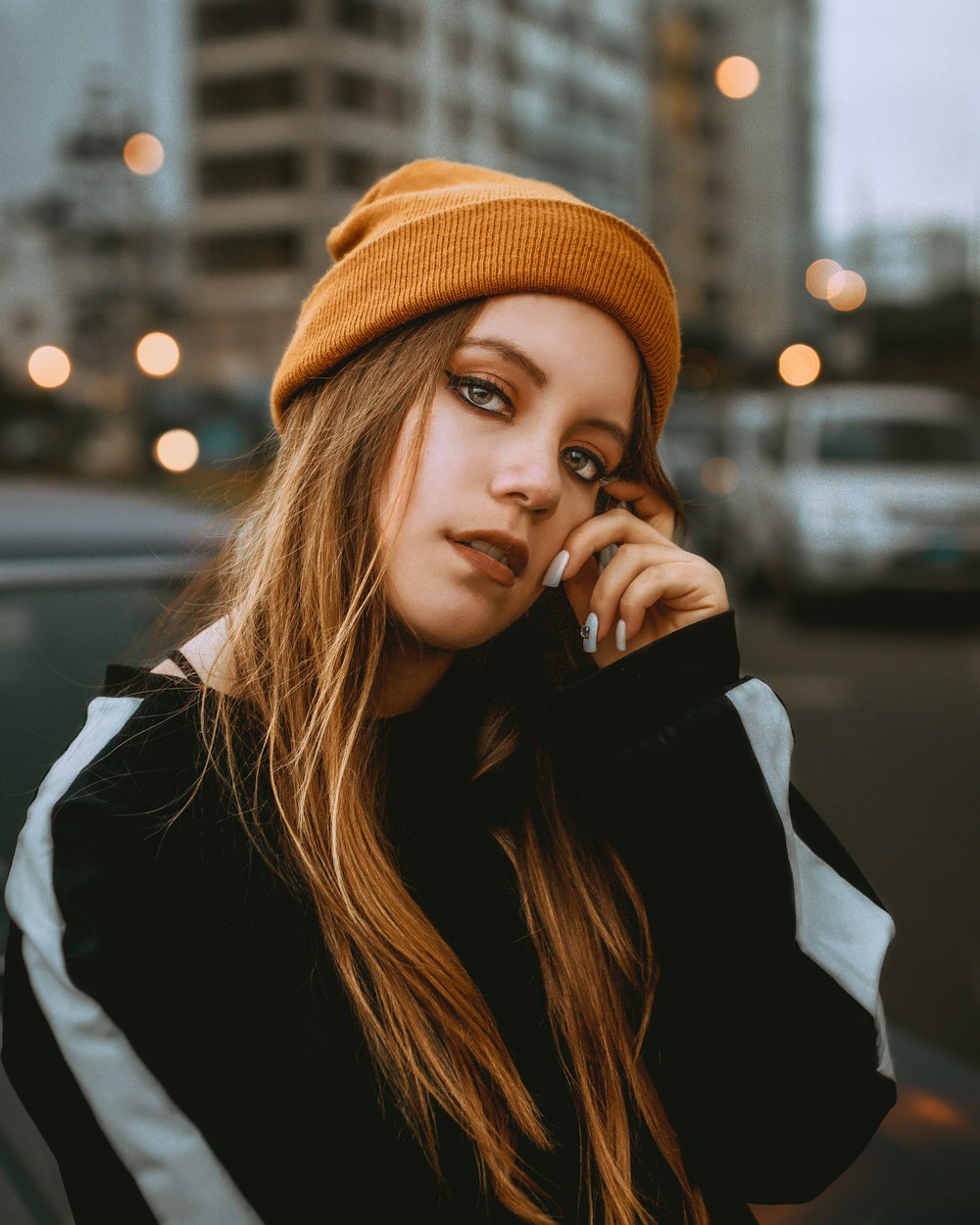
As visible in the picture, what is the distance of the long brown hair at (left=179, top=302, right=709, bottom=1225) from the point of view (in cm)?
119

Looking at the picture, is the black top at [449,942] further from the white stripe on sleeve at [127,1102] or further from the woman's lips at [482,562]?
the woman's lips at [482,562]

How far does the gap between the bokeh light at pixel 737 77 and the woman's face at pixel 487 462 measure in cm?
1700

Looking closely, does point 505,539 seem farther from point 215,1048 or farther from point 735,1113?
point 735,1113

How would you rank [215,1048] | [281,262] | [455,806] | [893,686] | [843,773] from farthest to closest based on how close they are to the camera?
[281,262] → [893,686] → [843,773] → [455,806] → [215,1048]

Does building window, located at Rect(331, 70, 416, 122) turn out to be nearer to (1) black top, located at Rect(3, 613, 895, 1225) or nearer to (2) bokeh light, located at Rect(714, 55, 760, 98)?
(2) bokeh light, located at Rect(714, 55, 760, 98)

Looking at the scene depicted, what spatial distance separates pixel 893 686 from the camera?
7895mm

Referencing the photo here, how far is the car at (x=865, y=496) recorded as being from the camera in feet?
32.5

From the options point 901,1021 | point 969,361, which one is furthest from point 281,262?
point 901,1021

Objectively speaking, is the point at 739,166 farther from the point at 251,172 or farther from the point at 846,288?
the point at 846,288

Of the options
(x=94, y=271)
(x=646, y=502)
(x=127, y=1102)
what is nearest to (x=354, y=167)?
(x=94, y=271)

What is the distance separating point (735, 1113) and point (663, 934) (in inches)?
8.0

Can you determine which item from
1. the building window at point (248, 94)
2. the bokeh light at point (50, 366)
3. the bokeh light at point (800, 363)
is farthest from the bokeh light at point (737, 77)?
the building window at point (248, 94)

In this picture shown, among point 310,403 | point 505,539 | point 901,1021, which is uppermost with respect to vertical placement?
point 310,403

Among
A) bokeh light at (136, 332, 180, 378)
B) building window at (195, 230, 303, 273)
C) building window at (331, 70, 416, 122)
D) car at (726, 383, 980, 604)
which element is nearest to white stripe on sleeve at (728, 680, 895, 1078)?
car at (726, 383, 980, 604)
